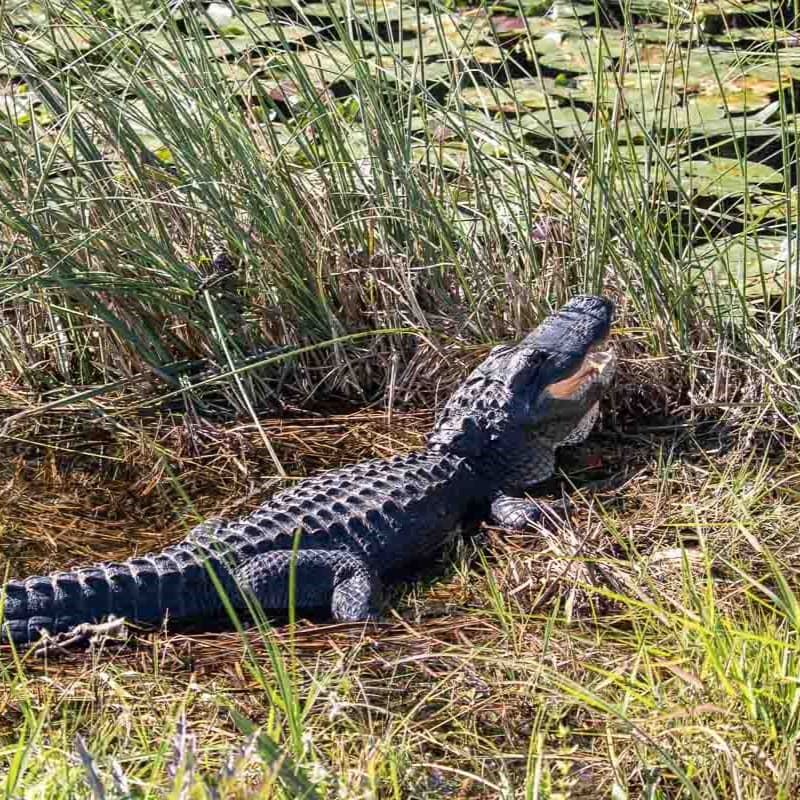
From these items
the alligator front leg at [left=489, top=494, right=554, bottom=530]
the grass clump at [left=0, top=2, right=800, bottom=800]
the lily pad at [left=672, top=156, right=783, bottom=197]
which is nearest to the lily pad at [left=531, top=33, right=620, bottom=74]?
the lily pad at [left=672, top=156, right=783, bottom=197]

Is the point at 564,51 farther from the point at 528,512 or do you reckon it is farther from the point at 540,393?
the point at 528,512

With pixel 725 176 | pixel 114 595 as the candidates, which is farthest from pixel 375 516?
pixel 725 176

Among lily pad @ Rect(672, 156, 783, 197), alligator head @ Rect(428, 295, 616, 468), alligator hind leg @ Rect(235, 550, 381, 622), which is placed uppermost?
lily pad @ Rect(672, 156, 783, 197)

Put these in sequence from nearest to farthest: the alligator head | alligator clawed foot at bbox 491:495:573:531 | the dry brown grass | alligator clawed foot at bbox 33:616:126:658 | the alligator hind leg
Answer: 1. the dry brown grass
2. alligator clawed foot at bbox 33:616:126:658
3. the alligator hind leg
4. alligator clawed foot at bbox 491:495:573:531
5. the alligator head

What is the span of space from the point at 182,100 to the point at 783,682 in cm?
274

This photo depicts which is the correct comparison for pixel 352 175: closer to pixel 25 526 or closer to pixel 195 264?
pixel 195 264

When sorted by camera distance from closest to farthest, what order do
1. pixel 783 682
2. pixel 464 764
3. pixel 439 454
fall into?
pixel 783 682 < pixel 464 764 < pixel 439 454

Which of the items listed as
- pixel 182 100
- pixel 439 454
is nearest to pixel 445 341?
pixel 439 454

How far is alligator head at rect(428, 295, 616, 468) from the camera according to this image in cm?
376

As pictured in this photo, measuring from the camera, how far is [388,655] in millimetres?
2893

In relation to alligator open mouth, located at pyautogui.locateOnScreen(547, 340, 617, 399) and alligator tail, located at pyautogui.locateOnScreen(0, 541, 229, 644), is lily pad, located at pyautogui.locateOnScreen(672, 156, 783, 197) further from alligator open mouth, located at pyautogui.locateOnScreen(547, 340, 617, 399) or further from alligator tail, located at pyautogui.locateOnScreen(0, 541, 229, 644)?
alligator tail, located at pyautogui.locateOnScreen(0, 541, 229, 644)

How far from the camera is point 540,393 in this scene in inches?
151

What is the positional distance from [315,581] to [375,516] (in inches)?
10.6

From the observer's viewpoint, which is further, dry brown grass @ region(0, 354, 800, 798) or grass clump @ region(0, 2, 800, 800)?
grass clump @ region(0, 2, 800, 800)
